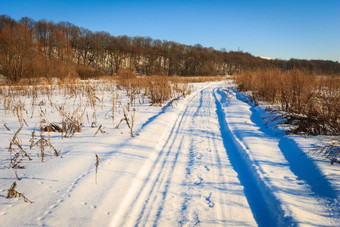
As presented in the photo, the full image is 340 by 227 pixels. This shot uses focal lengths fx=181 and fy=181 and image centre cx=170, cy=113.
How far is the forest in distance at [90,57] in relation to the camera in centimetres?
1296

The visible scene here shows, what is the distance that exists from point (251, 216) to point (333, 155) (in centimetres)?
182

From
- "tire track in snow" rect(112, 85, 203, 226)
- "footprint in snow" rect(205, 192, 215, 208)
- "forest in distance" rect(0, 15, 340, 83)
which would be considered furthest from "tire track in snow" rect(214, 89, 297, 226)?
"forest in distance" rect(0, 15, 340, 83)

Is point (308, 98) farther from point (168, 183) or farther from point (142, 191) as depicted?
point (142, 191)

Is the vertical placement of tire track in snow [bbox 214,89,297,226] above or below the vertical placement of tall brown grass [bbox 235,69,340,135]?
below

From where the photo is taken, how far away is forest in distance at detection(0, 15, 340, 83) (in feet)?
42.5

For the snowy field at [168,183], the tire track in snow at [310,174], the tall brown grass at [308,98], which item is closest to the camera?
the snowy field at [168,183]

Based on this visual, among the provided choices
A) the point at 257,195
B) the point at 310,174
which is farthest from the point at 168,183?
the point at 310,174

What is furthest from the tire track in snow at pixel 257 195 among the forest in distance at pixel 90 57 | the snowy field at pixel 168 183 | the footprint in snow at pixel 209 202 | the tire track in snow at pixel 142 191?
the forest in distance at pixel 90 57

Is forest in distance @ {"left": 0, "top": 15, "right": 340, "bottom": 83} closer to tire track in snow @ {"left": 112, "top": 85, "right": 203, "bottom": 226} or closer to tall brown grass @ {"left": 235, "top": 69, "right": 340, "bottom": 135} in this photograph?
tall brown grass @ {"left": 235, "top": 69, "right": 340, "bottom": 135}

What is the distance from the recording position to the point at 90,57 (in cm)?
3375

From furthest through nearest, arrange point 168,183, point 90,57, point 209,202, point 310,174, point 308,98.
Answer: point 90,57
point 308,98
point 310,174
point 168,183
point 209,202

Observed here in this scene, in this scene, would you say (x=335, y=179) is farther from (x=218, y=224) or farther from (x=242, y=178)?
(x=218, y=224)

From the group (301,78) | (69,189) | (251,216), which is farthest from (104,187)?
(301,78)

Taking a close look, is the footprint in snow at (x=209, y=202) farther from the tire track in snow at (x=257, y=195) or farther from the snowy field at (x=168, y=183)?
the tire track in snow at (x=257, y=195)
